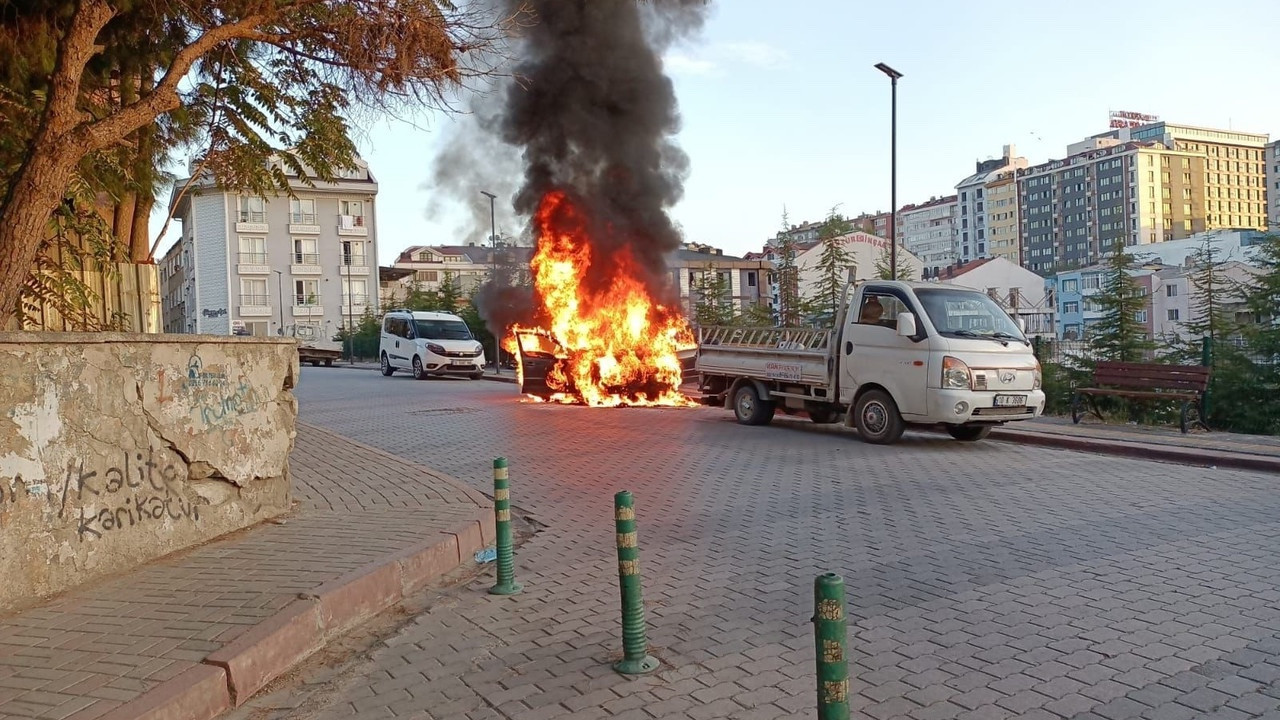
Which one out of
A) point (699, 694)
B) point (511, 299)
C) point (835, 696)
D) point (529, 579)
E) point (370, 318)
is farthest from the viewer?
point (370, 318)

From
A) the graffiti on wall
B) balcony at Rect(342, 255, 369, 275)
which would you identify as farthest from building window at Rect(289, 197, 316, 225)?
the graffiti on wall

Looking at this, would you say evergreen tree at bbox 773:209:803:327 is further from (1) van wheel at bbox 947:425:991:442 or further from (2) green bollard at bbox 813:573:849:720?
(2) green bollard at bbox 813:573:849:720

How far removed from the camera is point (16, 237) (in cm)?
554

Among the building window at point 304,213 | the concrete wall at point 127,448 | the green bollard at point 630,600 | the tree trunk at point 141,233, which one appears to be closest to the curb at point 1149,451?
the green bollard at point 630,600

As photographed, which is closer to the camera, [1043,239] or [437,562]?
[437,562]

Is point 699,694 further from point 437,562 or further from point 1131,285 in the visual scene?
point 1131,285

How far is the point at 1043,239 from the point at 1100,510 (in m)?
148

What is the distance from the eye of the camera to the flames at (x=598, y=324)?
19.1 meters

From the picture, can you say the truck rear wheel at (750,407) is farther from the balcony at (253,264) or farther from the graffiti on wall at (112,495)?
the balcony at (253,264)

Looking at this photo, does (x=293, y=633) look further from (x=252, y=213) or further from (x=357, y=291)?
(x=357, y=291)

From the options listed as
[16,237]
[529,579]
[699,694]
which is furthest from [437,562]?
[16,237]

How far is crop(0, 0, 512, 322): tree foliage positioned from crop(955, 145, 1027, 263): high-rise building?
485 feet

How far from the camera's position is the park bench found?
1229 cm

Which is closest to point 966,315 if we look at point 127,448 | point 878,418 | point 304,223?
point 878,418
